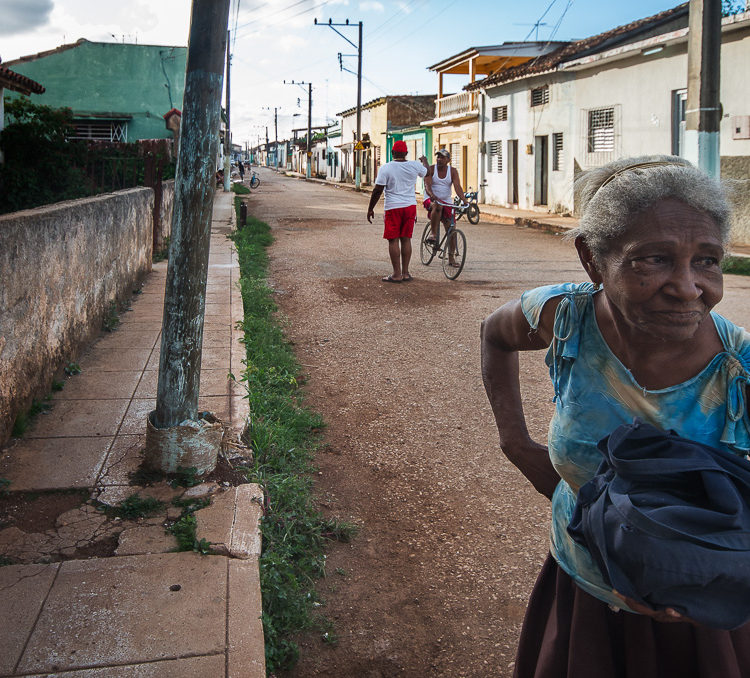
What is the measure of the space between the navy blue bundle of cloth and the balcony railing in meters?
29.2

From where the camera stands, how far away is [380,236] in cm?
1655

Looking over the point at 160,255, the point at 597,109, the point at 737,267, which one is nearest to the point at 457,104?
the point at 597,109

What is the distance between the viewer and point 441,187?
425 inches

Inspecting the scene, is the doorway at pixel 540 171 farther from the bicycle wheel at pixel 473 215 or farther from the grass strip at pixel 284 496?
the grass strip at pixel 284 496

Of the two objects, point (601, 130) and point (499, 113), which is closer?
point (601, 130)

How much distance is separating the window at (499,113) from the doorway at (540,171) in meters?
2.92

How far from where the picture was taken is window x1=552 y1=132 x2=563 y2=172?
22.9 meters

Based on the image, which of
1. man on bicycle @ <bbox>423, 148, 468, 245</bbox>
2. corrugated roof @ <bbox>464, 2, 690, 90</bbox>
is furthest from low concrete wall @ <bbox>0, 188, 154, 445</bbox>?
corrugated roof @ <bbox>464, 2, 690, 90</bbox>

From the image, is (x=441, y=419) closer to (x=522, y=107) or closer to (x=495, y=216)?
(x=495, y=216)

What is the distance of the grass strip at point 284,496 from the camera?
9.28 feet

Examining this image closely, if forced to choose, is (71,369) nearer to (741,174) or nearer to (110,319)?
(110,319)

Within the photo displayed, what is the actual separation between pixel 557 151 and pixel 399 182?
14344mm

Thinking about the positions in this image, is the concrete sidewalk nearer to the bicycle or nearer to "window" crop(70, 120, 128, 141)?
the bicycle

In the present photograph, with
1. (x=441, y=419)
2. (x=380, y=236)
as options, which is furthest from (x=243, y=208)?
(x=441, y=419)
